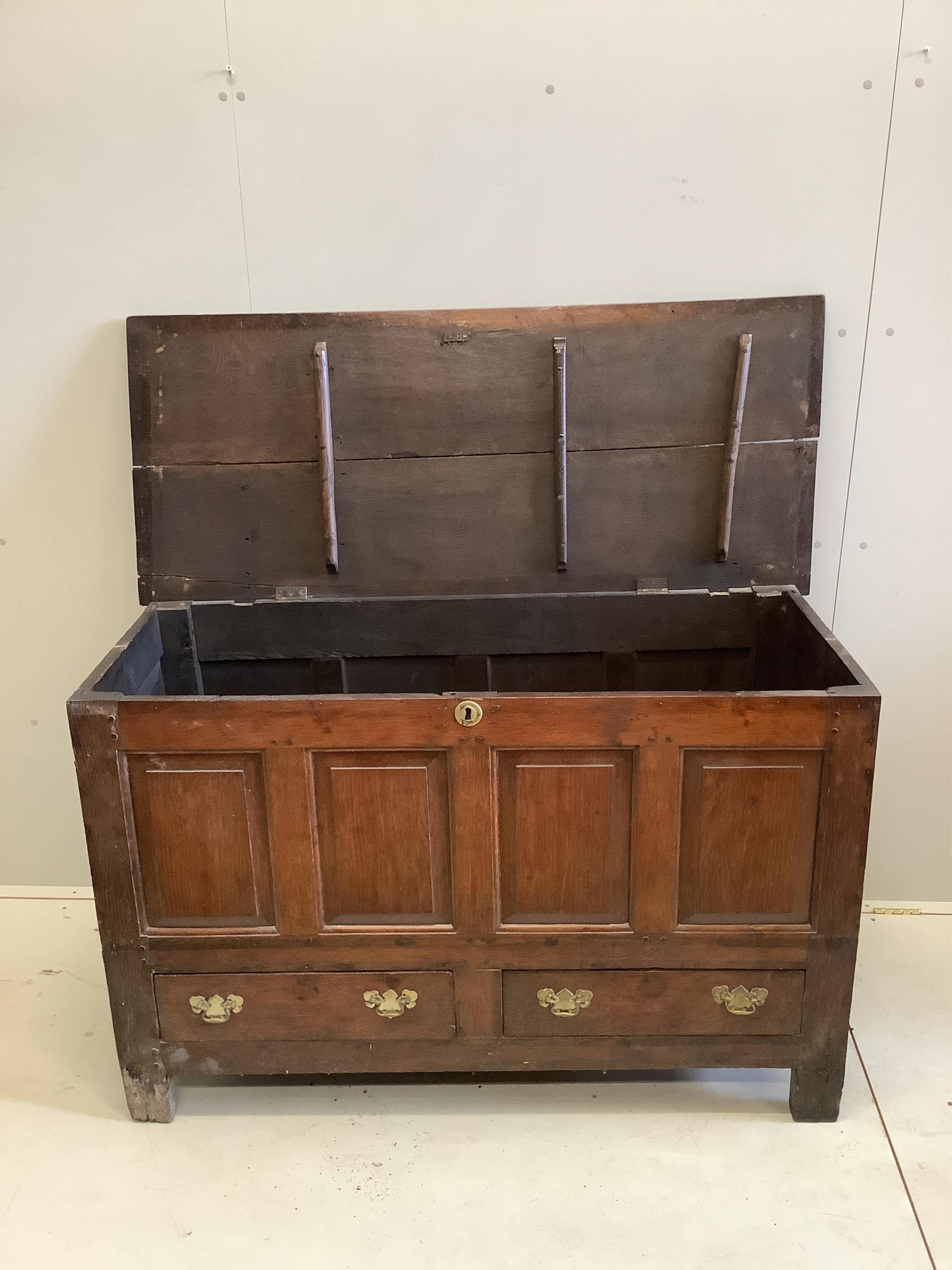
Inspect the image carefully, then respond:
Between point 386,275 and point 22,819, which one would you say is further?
point 22,819

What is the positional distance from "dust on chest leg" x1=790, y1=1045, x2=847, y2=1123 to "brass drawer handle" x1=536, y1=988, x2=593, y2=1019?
1.50 feet

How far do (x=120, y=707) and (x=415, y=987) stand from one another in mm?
810

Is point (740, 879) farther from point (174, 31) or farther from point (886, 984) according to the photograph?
point (174, 31)

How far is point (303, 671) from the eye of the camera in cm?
267

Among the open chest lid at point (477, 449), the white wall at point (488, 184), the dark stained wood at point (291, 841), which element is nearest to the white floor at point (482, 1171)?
the dark stained wood at point (291, 841)

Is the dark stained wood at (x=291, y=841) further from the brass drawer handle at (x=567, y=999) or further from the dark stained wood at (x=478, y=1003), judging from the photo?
the brass drawer handle at (x=567, y=999)

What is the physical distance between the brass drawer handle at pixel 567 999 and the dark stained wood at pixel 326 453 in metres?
1.12

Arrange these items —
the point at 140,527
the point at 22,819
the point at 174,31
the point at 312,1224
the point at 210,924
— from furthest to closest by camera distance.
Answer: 1. the point at 22,819
2. the point at 140,527
3. the point at 174,31
4. the point at 210,924
5. the point at 312,1224

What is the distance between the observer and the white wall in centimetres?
232

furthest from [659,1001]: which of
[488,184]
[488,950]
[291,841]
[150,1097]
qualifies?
[488,184]

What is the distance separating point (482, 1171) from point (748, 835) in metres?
0.84

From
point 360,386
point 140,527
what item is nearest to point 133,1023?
point 140,527

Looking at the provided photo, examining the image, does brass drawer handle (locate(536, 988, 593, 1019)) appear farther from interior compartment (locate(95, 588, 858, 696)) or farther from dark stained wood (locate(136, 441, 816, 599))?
dark stained wood (locate(136, 441, 816, 599))

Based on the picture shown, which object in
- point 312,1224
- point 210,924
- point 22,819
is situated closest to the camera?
point 312,1224
